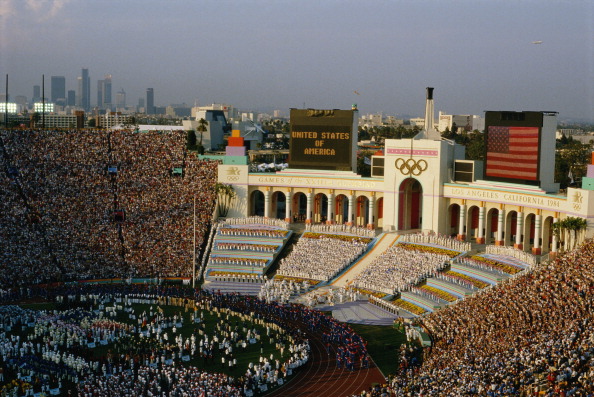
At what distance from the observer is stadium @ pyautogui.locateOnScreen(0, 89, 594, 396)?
37.9 meters

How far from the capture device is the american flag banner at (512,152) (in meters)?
58.2

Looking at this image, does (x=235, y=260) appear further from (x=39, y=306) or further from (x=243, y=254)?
(x=39, y=306)

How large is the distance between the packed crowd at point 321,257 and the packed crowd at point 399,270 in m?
2.25

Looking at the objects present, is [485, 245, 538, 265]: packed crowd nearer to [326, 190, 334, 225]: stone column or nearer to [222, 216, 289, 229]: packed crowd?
[326, 190, 334, 225]: stone column

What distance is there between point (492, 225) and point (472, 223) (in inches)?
63.3

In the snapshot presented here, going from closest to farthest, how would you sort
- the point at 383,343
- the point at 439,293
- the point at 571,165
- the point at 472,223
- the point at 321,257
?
the point at 383,343 → the point at 439,293 → the point at 321,257 → the point at 472,223 → the point at 571,165

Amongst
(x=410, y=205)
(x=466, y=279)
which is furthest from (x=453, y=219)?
(x=466, y=279)

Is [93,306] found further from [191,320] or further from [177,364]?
[177,364]

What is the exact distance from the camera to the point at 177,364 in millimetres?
41281

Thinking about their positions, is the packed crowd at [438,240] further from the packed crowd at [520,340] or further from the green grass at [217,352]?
the green grass at [217,352]

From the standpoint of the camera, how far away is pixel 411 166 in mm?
64875

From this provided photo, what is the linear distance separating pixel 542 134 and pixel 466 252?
10046 millimetres

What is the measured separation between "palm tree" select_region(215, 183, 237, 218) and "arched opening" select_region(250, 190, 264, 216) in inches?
102

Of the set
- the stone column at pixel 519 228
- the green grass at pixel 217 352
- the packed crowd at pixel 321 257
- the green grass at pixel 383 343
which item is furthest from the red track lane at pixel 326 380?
the stone column at pixel 519 228
